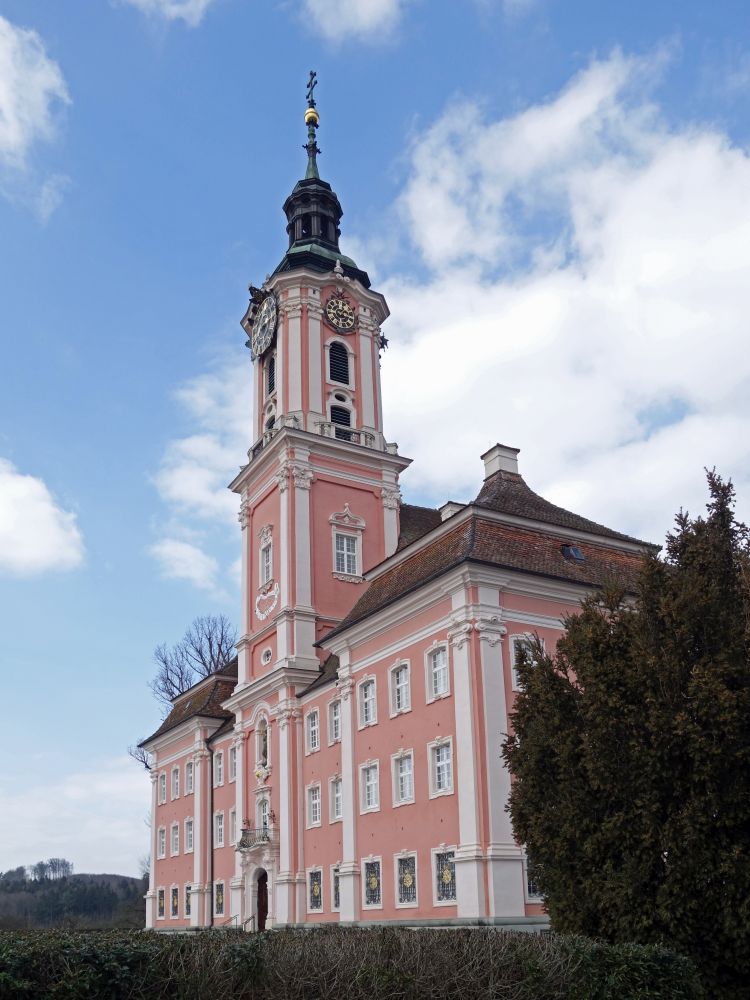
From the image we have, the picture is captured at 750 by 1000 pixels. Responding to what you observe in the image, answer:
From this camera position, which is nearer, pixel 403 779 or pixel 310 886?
pixel 403 779

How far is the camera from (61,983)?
10953 mm

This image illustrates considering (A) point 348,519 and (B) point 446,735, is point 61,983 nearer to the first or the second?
(B) point 446,735

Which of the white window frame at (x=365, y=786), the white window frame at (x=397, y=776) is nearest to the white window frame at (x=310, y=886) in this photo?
the white window frame at (x=365, y=786)

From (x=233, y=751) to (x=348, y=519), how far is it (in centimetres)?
1109

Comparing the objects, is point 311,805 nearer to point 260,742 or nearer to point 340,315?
point 260,742

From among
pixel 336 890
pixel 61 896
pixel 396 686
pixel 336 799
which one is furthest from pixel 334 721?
pixel 61 896

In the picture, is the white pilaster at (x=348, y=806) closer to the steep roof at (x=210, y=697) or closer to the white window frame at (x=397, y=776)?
the white window frame at (x=397, y=776)

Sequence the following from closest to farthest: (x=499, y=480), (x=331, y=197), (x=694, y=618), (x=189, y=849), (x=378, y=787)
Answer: (x=694, y=618), (x=378, y=787), (x=499, y=480), (x=189, y=849), (x=331, y=197)

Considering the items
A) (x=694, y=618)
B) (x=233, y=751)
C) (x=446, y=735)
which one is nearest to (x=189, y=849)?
(x=233, y=751)

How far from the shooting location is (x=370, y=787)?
31.5 m

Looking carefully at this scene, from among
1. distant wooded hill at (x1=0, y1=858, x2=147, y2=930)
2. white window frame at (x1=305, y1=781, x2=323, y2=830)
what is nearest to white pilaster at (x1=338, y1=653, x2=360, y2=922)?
white window frame at (x1=305, y1=781, x2=323, y2=830)

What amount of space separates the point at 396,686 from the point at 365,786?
328 centimetres

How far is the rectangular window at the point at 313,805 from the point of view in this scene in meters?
36.3

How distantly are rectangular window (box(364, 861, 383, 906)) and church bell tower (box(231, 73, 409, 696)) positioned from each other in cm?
932
